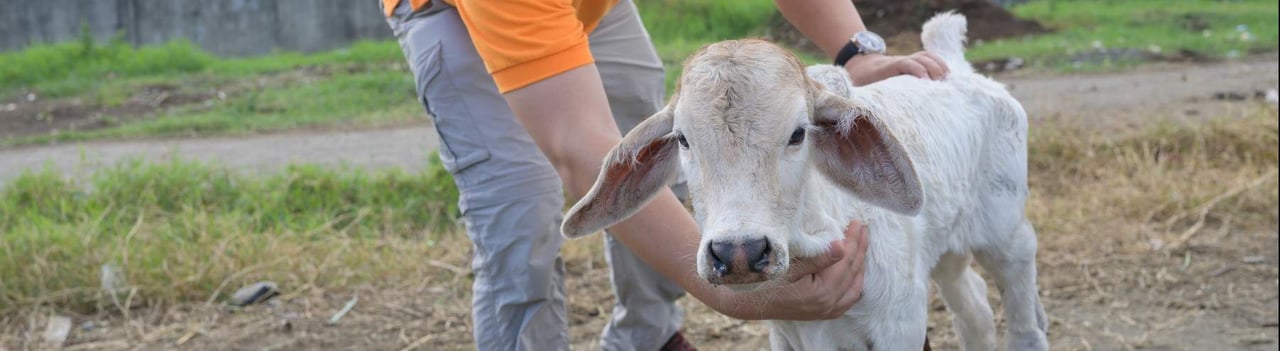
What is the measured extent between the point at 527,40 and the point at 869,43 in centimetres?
113

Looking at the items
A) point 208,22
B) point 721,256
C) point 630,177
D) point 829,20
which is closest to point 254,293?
point 829,20

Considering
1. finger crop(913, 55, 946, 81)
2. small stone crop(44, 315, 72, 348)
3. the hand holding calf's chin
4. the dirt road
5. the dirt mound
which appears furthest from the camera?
the dirt mound

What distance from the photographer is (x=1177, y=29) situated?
12.4 m

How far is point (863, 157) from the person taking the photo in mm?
2695

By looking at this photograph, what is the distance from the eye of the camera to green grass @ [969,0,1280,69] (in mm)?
10930

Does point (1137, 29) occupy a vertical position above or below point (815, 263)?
below

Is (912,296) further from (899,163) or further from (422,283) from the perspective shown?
(422,283)

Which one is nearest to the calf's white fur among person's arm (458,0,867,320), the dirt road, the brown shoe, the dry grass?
person's arm (458,0,867,320)

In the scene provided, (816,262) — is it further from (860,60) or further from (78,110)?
(78,110)

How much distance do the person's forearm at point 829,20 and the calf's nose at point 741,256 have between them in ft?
4.60

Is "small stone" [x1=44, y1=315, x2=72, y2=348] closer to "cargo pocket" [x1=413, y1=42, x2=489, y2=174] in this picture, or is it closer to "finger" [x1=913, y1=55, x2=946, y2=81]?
"cargo pocket" [x1=413, y1=42, x2=489, y2=174]

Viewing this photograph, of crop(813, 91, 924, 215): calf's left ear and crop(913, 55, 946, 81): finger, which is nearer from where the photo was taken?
crop(813, 91, 924, 215): calf's left ear

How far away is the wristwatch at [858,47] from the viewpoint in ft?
11.7

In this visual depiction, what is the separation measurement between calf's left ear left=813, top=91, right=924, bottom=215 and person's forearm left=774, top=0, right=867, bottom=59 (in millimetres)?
991
